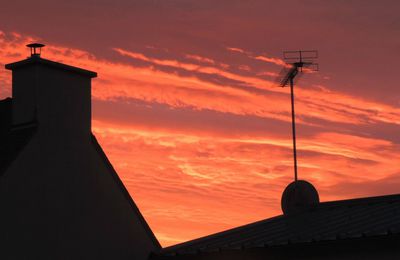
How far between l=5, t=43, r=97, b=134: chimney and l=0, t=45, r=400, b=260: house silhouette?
0.13 ft

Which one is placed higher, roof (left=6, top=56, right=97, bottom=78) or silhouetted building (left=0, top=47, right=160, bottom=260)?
roof (left=6, top=56, right=97, bottom=78)

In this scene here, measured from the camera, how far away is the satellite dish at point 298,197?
32000 mm

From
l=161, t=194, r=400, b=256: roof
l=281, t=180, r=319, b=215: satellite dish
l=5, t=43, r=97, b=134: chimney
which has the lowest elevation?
l=161, t=194, r=400, b=256: roof

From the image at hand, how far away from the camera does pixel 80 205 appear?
3014 cm

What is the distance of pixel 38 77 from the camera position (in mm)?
29750

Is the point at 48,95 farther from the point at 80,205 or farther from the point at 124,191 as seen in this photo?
the point at 124,191

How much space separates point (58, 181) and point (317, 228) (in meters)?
9.15

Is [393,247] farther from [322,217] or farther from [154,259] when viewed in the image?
[154,259]

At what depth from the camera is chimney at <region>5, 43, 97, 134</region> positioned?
2962cm

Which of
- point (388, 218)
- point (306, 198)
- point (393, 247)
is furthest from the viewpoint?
point (306, 198)

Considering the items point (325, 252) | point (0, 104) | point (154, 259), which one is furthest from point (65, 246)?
point (325, 252)

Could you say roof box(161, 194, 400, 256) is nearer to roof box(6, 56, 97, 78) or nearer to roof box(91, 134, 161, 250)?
roof box(91, 134, 161, 250)

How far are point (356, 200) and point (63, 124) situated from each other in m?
11.0

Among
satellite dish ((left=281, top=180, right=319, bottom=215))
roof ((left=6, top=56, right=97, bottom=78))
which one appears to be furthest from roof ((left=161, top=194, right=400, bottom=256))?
roof ((left=6, top=56, right=97, bottom=78))
